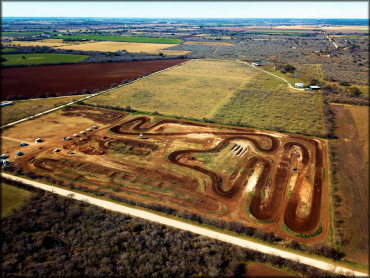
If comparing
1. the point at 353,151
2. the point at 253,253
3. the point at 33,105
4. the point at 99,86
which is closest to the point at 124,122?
the point at 33,105

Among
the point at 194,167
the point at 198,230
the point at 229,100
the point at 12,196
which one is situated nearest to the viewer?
the point at 198,230

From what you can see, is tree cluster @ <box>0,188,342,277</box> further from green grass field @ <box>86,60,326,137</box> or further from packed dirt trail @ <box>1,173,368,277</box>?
green grass field @ <box>86,60,326,137</box>

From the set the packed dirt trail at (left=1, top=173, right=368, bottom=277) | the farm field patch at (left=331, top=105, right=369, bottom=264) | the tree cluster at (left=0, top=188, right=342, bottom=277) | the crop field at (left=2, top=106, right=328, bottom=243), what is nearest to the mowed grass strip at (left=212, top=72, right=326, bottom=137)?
the crop field at (left=2, top=106, right=328, bottom=243)

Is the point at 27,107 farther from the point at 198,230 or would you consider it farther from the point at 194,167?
the point at 198,230

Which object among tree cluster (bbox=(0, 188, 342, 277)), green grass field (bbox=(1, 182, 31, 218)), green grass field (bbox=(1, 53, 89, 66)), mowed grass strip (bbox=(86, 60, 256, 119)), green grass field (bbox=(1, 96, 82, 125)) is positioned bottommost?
tree cluster (bbox=(0, 188, 342, 277))

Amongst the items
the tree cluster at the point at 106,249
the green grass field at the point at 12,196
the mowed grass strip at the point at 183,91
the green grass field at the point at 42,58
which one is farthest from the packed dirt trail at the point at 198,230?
the green grass field at the point at 42,58

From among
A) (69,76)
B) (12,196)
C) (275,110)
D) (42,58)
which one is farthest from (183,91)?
(42,58)
